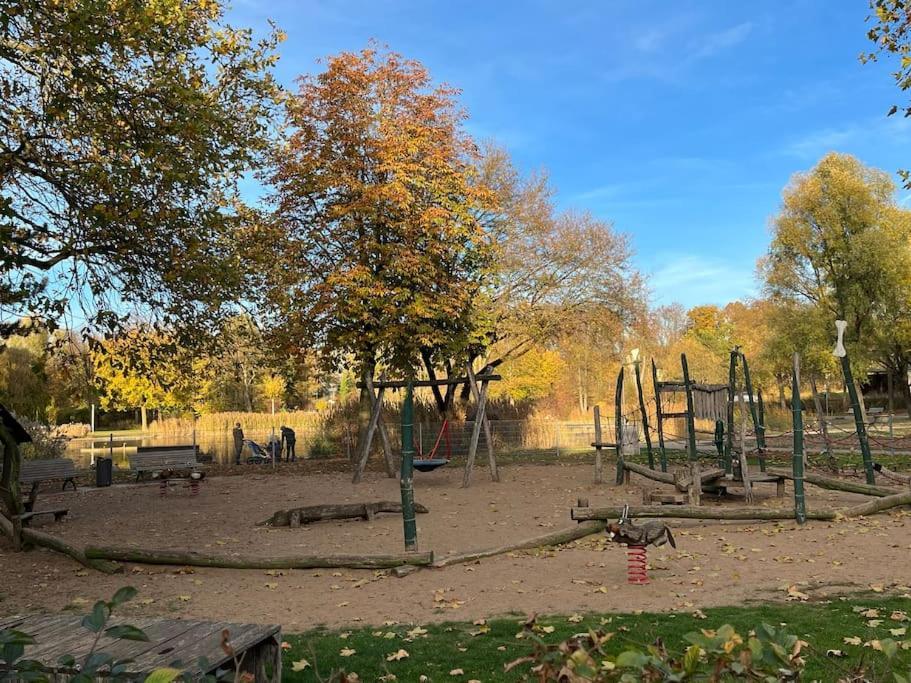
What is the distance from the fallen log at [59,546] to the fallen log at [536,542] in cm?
398

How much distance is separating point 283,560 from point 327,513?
4014 mm

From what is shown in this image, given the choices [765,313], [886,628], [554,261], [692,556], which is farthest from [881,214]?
[886,628]

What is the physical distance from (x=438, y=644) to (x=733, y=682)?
12.7 ft

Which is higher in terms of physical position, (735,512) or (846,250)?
(846,250)

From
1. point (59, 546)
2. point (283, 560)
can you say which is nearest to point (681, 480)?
point (283, 560)

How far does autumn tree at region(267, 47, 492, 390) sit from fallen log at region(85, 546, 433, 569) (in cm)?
1176

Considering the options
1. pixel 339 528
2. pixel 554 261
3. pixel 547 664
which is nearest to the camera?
pixel 547 664

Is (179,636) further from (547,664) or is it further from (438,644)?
(547,664)

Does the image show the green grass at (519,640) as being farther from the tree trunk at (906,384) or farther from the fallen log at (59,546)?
the tree trunk at (906,384)

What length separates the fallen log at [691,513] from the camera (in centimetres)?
974

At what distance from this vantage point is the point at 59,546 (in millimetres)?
9727

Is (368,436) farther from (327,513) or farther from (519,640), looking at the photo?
(519,640)

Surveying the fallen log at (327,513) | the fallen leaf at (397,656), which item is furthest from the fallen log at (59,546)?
the fallen leaf at (397,656)

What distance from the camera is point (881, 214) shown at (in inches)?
Answer: 1372
